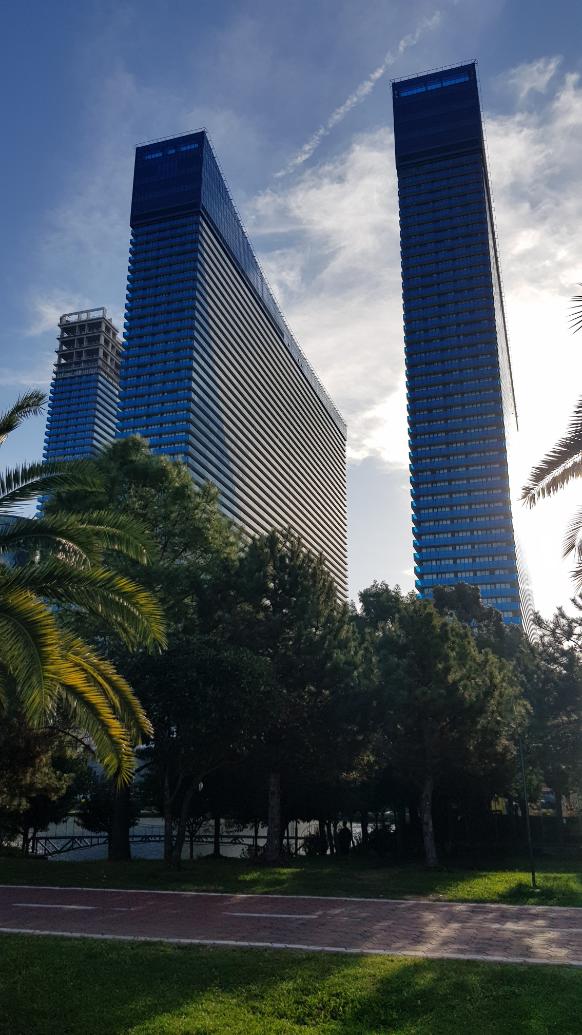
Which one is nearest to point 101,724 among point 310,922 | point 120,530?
point 120,530

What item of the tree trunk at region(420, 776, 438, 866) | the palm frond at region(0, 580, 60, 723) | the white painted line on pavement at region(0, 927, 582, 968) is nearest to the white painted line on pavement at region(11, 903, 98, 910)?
the white painted line on pavement at region(0, 927, 582, 968)

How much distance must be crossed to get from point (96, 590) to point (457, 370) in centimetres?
18298

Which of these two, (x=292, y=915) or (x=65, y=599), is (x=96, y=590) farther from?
(x=292, y=915)

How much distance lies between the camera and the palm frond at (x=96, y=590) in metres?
10.8

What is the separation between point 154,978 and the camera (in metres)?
9.52

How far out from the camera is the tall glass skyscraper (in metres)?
170

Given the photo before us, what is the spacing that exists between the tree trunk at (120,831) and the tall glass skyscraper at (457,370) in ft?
455

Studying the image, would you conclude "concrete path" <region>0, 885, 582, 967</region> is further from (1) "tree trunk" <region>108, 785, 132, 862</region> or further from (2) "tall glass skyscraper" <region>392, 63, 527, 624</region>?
(2) "tall glass skyscraper" <region>392, 63, 527, 624</region>

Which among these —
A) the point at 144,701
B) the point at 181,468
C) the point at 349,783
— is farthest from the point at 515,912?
the point at 181,468

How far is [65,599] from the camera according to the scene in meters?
12.3

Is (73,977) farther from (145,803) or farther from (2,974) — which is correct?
(145,803)

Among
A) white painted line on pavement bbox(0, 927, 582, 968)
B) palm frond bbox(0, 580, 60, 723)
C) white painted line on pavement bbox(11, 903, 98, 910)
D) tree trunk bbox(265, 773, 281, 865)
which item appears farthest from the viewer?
tree trunk bbox(265, 773, 281, 865)

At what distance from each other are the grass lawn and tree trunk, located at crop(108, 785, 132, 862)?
1678cm

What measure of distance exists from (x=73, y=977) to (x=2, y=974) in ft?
3.54
